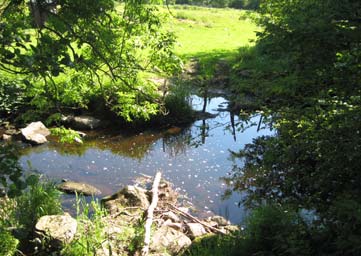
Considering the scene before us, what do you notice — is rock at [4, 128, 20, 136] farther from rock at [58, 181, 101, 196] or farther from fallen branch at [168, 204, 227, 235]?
fallen branch at [168, 204, 227, 235]

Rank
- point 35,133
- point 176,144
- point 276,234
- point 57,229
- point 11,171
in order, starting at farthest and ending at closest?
point 176,144 → point 35,133 → point 57,229 → point 276,234 → point 11,171

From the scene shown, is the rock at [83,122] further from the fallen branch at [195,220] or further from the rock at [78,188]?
the fallen branch at [195,220]

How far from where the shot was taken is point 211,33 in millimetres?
28469

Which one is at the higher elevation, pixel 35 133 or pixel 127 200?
pixel 127 200

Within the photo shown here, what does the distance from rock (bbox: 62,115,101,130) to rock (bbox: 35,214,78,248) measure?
23.9ft

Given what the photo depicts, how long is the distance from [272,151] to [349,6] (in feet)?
9.37

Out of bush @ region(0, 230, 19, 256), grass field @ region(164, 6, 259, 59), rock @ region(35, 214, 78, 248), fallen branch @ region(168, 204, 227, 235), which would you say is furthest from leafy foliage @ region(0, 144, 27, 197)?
grass field @ region(164, 6, 259, 59)

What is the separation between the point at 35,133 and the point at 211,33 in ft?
60.1

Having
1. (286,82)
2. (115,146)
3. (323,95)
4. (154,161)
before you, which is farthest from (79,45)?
(115,146)

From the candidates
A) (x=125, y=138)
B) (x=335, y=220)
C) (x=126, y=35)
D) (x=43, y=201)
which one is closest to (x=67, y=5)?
(x=126, y=35)

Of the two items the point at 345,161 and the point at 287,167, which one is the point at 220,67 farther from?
the point at 345,161

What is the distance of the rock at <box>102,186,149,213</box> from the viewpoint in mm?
8266

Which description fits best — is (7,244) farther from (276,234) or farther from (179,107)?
(179,107)

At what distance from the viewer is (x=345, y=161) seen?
4.32 meters
